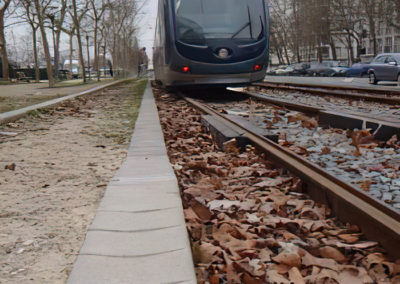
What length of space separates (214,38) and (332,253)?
989 cm

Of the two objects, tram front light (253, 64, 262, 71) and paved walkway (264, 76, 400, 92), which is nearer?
tram front light (253, 64, 262, 71)

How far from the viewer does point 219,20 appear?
38.0ft

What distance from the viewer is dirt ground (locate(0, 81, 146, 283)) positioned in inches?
79.6

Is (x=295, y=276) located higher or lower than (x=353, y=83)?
lower

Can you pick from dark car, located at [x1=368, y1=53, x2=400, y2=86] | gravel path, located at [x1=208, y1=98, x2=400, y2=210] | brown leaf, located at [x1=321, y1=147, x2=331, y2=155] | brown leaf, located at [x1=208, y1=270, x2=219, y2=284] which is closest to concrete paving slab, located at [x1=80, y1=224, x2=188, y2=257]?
brown leaf, located at [x1=208, y1=270, x2=219, y2=284]

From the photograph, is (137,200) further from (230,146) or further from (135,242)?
(230,146)

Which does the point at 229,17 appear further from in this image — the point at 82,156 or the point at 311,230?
the point at 311,230

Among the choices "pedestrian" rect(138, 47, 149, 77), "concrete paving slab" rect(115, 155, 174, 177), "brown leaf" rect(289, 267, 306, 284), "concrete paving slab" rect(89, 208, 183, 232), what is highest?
"pedestrian" rect(138, 47, 149, 77)

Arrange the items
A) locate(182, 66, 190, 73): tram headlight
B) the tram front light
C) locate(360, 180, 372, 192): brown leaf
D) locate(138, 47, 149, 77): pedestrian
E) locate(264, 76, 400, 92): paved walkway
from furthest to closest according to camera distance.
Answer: locate(138, 47, 149, 77): pedestrian, locate(264, 76, 400, 92): paved walkway, the tram front light, locate(182, 66, 190, 73): tram headlight, locate(360, 180, 372, 192): brown leaf

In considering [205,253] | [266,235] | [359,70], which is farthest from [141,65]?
[205,253]

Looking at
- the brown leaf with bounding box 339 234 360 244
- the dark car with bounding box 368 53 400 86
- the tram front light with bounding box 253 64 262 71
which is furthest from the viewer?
the dark car with bounding box 368 53 400 86

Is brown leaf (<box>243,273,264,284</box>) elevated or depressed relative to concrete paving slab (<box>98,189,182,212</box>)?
depressed

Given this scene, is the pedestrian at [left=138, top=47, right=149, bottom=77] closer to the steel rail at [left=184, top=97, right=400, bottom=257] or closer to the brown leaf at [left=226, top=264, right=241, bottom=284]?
the steel rail at [left=184, top=97, right=400, bottom=257]

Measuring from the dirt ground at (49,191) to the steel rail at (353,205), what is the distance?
143cm
